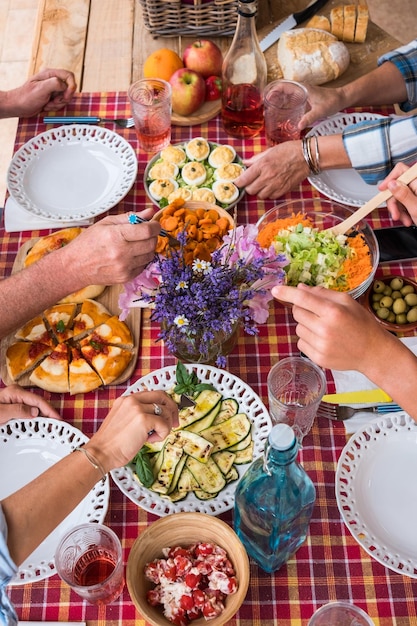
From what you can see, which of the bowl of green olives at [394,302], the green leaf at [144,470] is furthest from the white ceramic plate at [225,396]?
the bowl of green olives at [394,302]

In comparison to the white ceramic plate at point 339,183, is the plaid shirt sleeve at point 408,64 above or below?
above

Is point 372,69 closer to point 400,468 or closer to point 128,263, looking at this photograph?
point 128,263

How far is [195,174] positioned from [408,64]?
919 millimetres

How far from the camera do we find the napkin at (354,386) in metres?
1.60

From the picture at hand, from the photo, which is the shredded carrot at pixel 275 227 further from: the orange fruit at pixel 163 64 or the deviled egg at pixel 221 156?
the orange fruit at pixel 163 64

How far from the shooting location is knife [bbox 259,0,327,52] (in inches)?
98.6

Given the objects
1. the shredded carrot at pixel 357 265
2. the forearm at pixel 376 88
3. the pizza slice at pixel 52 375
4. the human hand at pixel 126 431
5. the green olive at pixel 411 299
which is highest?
the forearm at pixel 376 88

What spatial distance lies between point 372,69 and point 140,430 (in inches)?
70.6

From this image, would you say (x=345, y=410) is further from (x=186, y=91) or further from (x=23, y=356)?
(x=186, y=91)

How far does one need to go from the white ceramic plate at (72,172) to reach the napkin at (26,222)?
20 millimetres

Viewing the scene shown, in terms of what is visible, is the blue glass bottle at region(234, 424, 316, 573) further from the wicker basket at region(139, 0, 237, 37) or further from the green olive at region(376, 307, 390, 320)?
the wicker basket at region(139, 0, 237, 37)

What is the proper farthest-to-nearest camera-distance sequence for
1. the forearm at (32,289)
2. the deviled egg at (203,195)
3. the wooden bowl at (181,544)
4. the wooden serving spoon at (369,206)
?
1. the deviled egg at (203,195)
2. the wooden serving spoon at (369,206)
3. the forearm at (32,289)
4. the wooden bowl at (181,544)

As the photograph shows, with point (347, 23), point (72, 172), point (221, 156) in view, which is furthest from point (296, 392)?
point (347, 23)

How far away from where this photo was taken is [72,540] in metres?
1.32
